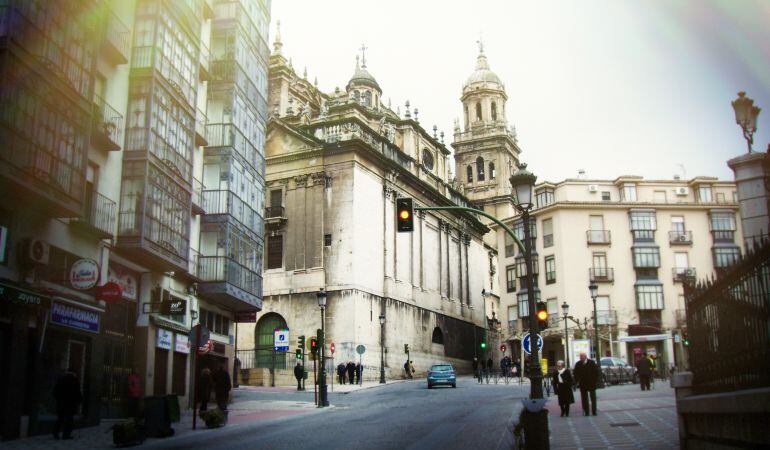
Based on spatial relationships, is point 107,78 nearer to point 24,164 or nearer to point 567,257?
point 24,164

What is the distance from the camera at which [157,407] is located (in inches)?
685

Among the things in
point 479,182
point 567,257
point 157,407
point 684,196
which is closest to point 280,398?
point 157,407

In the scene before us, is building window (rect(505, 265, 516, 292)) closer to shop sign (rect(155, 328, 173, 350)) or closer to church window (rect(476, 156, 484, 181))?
church window (rect(476, 156, 484, 181))

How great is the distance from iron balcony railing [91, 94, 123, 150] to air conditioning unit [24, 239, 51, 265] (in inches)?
160

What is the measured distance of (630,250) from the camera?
61281 millimetres

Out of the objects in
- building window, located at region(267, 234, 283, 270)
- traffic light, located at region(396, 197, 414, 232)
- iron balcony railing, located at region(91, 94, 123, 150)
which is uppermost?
building window, located at region(267, 234, 283, 270)

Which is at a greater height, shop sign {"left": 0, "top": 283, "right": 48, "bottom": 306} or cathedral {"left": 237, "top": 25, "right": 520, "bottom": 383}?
cathedral {"left": 237, "top": 25, "right": 520, "bottom": 383}

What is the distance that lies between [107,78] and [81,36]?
279cm

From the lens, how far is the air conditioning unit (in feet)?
56.7

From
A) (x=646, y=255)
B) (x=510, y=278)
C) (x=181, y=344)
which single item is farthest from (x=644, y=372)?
(x=510, y=278)

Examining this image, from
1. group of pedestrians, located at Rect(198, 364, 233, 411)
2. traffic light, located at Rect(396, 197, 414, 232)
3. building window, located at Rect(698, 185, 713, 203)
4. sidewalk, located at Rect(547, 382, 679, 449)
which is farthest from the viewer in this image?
building window, located at Rect(698, 185, 713, 203)

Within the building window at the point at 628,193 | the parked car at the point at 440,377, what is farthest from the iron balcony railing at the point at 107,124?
the building window at the point at 628,193

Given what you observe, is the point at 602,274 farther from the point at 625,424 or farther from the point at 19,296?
the point at 19,296

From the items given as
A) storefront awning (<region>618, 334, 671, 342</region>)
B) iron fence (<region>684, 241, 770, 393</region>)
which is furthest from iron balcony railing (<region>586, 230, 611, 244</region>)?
iron fence (<region>684, 241, 770, 393</region>)
